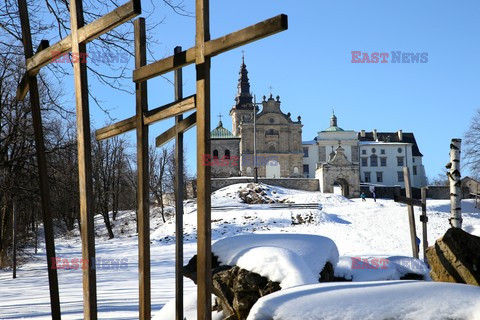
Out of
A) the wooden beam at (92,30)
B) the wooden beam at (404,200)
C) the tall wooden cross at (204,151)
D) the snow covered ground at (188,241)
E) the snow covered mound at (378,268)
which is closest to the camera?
the tall wooden cross at (204,151)

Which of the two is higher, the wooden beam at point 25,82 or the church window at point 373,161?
the church window at point 373,161

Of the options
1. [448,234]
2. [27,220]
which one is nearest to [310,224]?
[27,220]

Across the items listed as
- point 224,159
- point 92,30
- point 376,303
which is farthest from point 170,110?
point 224,159

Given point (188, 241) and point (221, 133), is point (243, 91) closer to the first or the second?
point (221, 133)

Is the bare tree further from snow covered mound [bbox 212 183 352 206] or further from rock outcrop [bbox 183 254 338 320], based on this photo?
rock outcrop [bbox 183 254 338 320]

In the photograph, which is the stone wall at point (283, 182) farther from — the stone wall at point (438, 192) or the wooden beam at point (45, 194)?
the wooden beam at point (45, 194)

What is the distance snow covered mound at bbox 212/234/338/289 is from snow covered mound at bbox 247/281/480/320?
1040 mm

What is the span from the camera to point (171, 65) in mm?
4750

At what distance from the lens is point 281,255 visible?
212 inches

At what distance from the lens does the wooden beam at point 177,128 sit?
517 cm

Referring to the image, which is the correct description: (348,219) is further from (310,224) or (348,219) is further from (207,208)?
(207,208)

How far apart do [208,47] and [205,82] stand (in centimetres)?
27

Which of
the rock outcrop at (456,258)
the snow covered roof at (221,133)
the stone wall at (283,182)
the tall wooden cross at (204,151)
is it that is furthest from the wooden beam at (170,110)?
the snow covered roof at (221,133)

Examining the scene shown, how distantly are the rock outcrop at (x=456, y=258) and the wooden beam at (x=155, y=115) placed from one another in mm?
2529
